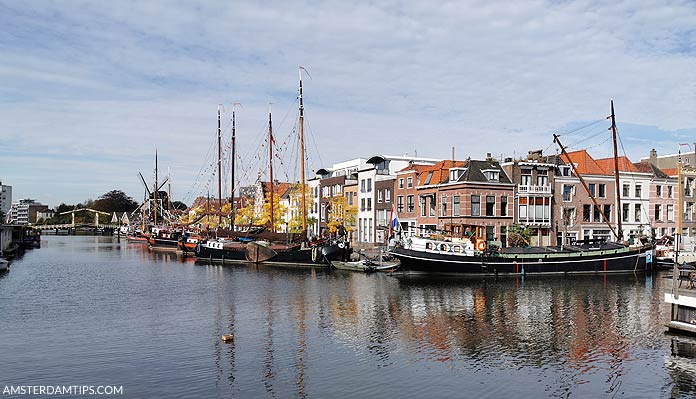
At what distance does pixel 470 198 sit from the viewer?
72.7 m

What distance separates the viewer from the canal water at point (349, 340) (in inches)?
918

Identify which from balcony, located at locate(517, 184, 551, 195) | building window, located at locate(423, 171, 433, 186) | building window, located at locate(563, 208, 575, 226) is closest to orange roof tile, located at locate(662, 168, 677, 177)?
building window, located at locate(563, 208, 575, 226)

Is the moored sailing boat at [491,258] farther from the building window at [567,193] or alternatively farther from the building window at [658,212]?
the building window at [658,212]

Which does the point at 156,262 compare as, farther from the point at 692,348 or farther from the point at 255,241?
the point at 692,348

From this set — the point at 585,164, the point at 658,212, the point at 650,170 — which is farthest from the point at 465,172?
the point at 658,212

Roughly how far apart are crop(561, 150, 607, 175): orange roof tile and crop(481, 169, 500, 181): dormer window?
12.5 metres

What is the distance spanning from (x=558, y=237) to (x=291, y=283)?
40599 millimetres

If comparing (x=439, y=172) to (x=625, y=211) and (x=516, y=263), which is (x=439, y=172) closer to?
(x=516, y=263)

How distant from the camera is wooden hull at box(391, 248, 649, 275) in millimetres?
57219

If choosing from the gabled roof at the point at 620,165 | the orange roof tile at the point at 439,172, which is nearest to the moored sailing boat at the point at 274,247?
the orange roof tile at the point at 439,172

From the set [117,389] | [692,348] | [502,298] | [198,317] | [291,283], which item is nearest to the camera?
[117,389]

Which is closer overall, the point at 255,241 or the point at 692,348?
the point at 692,348

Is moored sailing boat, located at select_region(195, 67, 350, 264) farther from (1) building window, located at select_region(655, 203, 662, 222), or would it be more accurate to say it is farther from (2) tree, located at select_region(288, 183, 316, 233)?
(1) building window, located at select_region(655, 203, 662, 222)

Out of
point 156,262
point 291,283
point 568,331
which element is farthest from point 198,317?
point 156,262
